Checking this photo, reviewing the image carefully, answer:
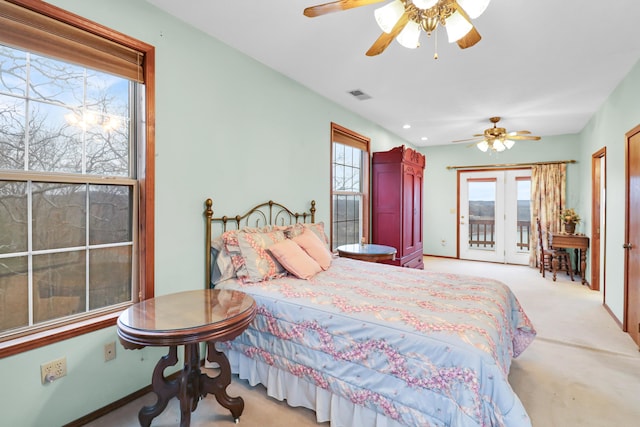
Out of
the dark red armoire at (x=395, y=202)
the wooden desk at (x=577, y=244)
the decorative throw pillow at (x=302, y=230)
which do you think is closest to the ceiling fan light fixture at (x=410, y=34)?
the decorative throw pillow at (x=302, y=230)

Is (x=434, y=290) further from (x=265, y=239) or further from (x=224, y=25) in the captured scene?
(x=224, y=25)

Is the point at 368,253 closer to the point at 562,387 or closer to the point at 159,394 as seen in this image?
the point at 562,387

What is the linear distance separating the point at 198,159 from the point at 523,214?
6.71m

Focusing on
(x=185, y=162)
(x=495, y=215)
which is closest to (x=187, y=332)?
(x=185, y=162)

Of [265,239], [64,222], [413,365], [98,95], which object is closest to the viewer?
[413,365]

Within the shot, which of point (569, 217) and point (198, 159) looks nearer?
point (198, 159)

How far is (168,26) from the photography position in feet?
7.48

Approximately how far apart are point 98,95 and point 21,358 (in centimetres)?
152

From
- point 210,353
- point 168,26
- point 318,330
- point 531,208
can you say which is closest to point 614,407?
point 318,330

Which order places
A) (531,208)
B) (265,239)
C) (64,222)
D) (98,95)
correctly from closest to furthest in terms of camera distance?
(64,222), (98,95), (265,239), (531,208)

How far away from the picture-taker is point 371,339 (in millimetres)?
1737

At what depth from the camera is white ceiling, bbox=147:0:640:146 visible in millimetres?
2223

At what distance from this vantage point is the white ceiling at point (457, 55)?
222 cm

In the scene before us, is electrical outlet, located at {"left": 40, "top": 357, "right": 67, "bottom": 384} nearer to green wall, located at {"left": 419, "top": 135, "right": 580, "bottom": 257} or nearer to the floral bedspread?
the floral bedspread
